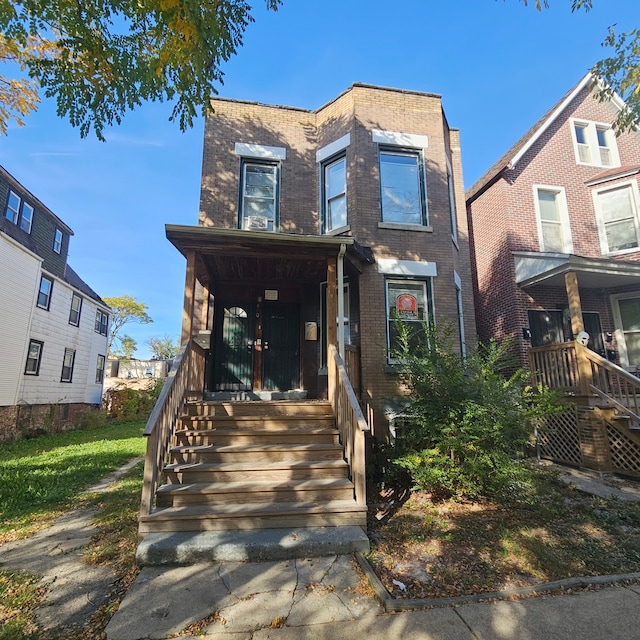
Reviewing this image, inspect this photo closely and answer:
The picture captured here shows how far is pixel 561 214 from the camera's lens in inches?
414

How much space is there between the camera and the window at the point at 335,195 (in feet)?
27.8

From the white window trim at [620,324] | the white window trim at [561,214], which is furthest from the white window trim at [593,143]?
the white window trim at [620,324]

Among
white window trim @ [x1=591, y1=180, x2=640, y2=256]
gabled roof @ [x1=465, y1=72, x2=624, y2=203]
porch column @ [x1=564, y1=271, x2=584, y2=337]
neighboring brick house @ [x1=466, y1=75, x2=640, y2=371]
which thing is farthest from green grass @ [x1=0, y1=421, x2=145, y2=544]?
white window trim @ [x1=591, y1=180, x2=640, y2=256]

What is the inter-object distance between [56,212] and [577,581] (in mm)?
20974

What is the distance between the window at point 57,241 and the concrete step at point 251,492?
56.5ft

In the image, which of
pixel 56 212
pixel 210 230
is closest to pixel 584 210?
pixel 210 230

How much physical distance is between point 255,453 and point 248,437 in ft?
1.04

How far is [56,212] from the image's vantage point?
55.6ft

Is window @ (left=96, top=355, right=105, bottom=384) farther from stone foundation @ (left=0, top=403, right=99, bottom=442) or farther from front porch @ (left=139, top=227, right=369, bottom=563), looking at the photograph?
front porch @ (left=139, top=227, right=369, bottom=563)

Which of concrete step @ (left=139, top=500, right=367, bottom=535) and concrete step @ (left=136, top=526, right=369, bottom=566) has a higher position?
concrete step @ (left=139, top=500, right=367, bottom=535)

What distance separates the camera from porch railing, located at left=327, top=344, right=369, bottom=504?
4.21 m

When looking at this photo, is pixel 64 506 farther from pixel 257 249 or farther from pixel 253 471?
pixel 257 249

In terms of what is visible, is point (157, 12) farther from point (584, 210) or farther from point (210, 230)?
point (584, 210)

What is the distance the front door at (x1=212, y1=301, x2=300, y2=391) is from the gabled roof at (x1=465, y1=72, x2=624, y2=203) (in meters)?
7.38
